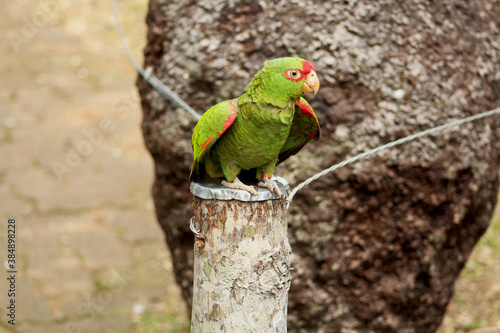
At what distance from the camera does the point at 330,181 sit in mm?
2518

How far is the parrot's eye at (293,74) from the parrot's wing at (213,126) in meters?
0.21

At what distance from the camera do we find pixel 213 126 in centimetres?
159

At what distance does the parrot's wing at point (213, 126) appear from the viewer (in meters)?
1.58

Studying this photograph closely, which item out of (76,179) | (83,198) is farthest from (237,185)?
(76,179)

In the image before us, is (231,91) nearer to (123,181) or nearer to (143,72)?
(143,72)

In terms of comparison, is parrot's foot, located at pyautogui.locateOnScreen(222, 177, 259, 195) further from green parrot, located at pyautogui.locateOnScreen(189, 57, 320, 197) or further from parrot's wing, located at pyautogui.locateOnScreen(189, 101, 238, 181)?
parrot's wing, located at pyautogui.locateOnScreen(189, 101, 238, 181)

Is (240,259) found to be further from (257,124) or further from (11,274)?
(11,274)

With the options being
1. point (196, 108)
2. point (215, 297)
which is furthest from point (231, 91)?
point (215, 297)

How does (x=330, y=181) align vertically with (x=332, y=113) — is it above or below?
below

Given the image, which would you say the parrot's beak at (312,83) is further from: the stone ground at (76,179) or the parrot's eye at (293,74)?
the stone ground at (76,179)

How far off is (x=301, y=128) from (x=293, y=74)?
0.31 metres

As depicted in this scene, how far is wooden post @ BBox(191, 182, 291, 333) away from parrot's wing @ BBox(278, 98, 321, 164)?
0.28 m

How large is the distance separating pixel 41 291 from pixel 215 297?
2.53 meters

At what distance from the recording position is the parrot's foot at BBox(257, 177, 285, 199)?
1638mm
